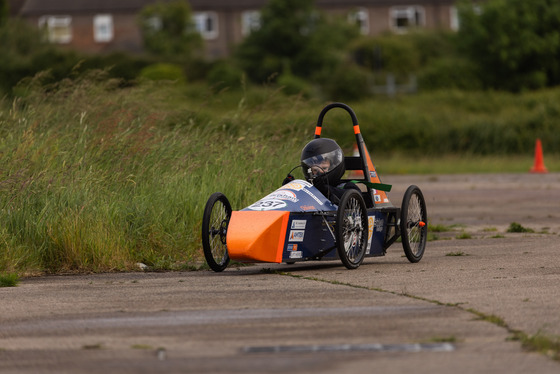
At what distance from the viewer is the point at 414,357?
7109mm

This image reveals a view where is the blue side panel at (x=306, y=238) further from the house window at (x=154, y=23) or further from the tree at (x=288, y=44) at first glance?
the house window at (x=154, y=23)

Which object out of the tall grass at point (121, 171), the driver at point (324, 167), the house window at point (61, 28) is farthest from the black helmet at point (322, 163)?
the house window at point (61, 28)

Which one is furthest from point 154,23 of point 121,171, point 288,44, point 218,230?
point 218,230

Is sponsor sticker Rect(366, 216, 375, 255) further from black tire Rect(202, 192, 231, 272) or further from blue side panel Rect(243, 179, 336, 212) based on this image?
black tire Rect(202, 192, 231, 272)

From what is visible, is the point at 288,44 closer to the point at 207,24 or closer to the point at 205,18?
the point at 207,24

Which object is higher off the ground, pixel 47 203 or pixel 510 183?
pixel 47 203

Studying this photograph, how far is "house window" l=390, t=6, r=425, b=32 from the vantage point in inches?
3260

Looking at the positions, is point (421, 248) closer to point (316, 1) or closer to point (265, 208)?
point (265, 208)

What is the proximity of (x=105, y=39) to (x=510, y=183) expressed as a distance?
191 feet

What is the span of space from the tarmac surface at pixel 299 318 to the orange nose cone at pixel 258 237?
243mm

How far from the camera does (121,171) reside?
565 inches

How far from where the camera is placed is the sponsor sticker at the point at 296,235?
1166 cm

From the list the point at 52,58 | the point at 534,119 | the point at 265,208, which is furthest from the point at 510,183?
the point at 52,58

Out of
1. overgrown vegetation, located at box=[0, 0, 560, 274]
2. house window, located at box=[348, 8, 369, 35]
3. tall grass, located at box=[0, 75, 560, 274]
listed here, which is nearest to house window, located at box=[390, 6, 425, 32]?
house window, located at box=[348, 8, 369, 35]
